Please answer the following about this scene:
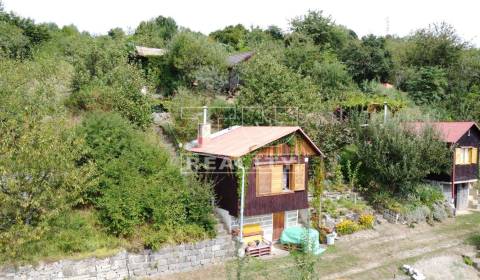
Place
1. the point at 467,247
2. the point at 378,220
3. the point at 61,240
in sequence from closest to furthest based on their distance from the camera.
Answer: the point at 61,240 < the point at 467,247 < the point at 378,220

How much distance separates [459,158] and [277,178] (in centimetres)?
1468

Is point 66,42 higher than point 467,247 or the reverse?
higher

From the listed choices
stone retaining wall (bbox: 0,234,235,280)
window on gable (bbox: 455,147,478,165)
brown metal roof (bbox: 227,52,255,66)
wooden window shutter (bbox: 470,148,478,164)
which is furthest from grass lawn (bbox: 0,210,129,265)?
wooden window shutter (bbox: 470,148,478,164)

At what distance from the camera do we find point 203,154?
21.0 metres

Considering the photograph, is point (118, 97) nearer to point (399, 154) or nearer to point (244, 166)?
point (244, 166)

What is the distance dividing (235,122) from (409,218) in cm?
1209

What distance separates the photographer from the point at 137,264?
1686 centimetres

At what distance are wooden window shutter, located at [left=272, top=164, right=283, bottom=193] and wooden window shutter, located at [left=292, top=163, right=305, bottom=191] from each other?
0.81 metres

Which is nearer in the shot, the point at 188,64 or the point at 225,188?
the point at 225,188

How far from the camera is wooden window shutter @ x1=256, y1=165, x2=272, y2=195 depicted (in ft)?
65.5

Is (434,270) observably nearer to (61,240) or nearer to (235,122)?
(235,122)

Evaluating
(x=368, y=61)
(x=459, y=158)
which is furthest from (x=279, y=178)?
(x=368, y=61)

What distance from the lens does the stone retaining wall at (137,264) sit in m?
15.2

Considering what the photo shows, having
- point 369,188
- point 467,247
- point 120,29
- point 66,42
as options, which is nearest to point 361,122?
point 369,188
